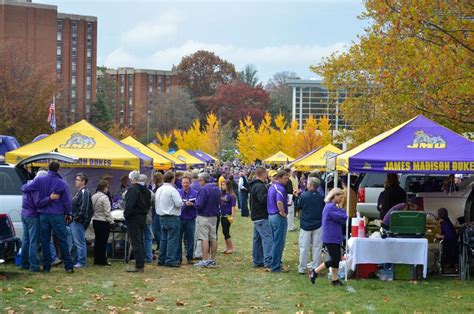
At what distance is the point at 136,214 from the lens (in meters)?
14.9

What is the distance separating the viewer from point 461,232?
1445 cm

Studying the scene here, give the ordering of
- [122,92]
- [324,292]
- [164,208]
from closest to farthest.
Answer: [324,292]
[164,208]
[122,92]

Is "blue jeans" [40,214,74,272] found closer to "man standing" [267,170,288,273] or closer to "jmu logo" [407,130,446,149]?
"man standing" [267,170,288,273]

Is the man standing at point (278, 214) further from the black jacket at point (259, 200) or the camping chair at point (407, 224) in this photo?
the camping chair at point (407, 224)

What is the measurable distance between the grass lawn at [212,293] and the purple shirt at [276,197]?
1171mm

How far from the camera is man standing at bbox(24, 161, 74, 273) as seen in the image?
1426cm

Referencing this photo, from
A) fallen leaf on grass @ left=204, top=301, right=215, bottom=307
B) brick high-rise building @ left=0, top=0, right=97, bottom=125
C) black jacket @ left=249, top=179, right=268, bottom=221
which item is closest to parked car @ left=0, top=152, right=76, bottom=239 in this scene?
black jacket @ left=249, top=179, right=268, bottom=221

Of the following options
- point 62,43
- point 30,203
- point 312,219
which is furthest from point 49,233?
point 62,43

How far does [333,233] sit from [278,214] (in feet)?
6.83

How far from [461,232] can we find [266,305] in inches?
185

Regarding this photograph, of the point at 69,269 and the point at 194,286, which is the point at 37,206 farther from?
the point at 194,286

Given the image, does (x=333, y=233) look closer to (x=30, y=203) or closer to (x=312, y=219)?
(x=312, y=219)

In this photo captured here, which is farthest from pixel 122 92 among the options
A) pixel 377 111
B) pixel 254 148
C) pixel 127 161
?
pixel 127 161

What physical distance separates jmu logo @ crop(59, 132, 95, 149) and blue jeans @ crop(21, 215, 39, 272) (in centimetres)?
465
